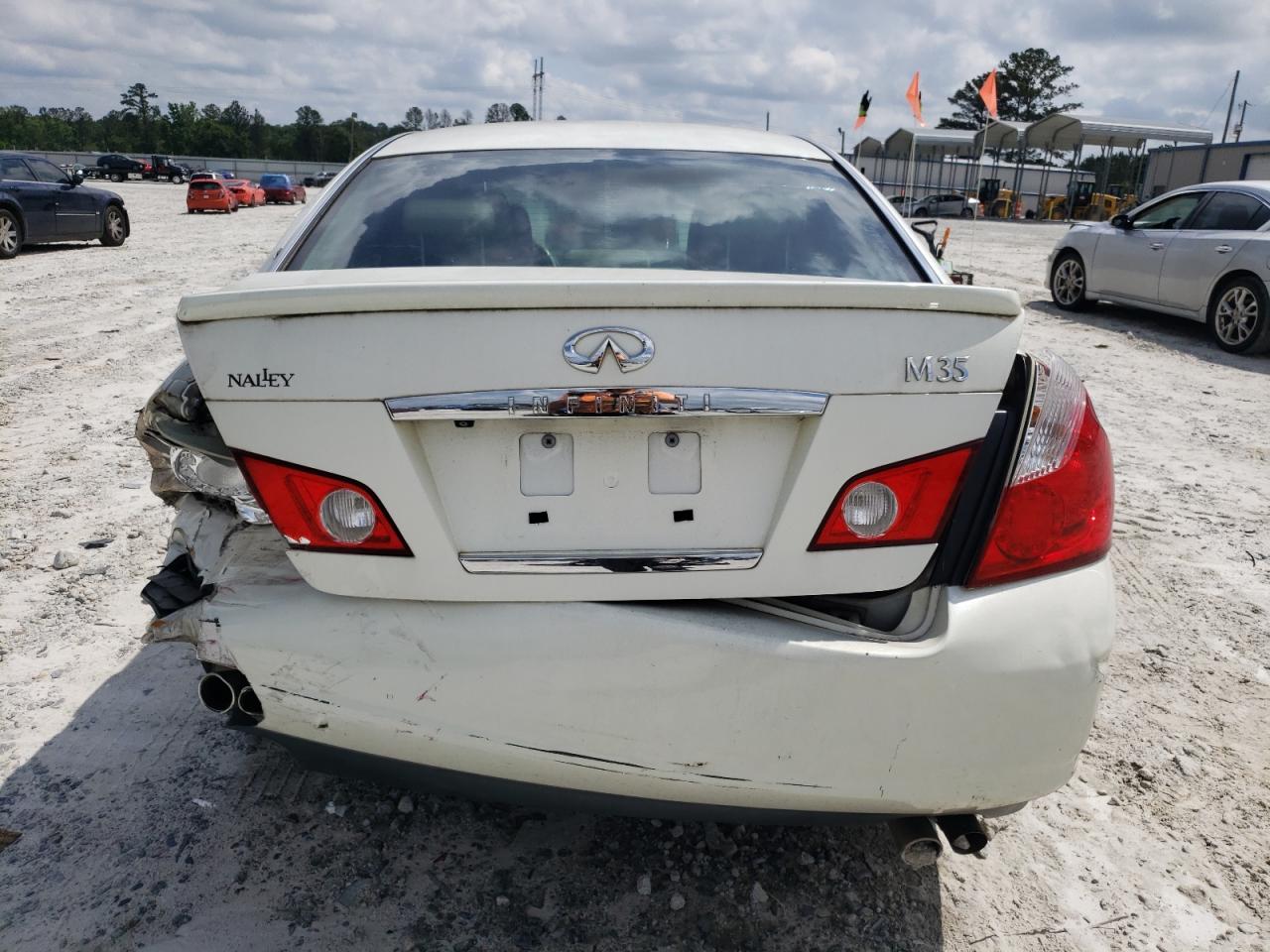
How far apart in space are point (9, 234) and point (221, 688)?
622 inches

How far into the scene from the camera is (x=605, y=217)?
2.56m

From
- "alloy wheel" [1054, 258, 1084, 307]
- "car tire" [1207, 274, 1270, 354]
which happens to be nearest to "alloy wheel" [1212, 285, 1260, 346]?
"car tire" [1207, 274, 1270, 354]

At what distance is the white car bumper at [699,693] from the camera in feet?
5.55

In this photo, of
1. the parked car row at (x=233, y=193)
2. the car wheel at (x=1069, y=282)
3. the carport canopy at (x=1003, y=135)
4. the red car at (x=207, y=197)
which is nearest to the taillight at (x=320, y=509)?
the car wheel at (x=1069, y=282)

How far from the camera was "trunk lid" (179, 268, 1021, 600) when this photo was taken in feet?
5.40

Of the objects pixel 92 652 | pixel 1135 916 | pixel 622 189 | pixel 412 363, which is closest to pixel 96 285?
pixel 92 652

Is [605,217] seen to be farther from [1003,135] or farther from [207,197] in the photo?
[1003,135]

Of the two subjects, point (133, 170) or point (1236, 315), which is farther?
point (133, 170)

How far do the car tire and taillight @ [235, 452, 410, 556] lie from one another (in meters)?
9.70

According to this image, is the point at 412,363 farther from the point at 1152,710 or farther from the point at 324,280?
the point at 1152,710

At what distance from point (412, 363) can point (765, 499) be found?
682 millimetres

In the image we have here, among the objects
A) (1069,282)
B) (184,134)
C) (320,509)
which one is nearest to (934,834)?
(320,509)

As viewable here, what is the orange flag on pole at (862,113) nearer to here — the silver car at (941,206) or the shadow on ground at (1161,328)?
the shadow on ground at (1161,328)

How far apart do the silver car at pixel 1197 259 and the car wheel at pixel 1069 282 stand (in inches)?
2.0
